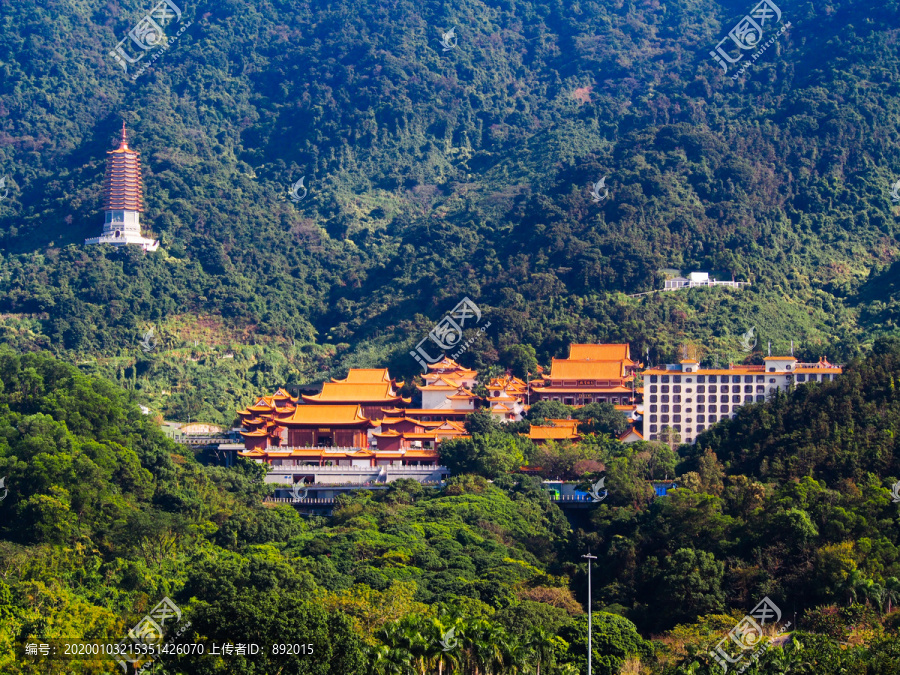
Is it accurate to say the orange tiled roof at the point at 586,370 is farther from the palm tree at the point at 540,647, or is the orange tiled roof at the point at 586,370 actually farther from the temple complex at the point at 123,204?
the temple complex at the point at 123,204

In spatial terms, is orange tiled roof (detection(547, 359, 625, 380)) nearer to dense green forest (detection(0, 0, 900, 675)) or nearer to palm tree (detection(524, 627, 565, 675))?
dense green forest (detection(0, 0, 900, 675))

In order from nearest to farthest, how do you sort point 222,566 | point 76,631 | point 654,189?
1. point 76,631
2. point 222,566
3. point 654,189

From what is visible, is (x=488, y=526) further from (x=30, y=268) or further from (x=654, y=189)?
(x=30, y=268)

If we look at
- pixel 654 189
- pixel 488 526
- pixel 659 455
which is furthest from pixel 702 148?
pixel 488 526

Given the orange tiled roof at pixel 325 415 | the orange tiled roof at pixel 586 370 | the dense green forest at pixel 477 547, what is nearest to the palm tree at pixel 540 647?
the dense green forest at pixel 477 547

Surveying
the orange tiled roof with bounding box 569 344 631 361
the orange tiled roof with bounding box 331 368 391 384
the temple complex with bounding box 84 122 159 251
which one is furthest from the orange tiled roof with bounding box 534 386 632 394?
the temple complex with bounding box 84 122 159 251

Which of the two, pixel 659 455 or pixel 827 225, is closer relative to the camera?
pixel 659 455
